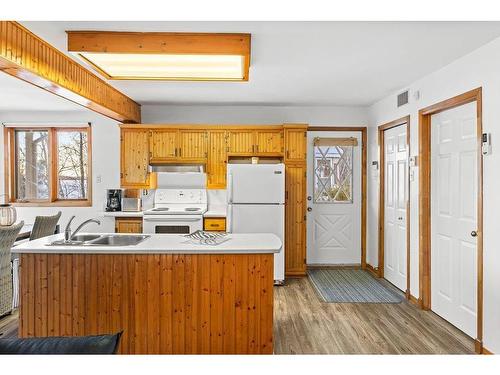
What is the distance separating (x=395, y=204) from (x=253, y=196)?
5.94 ft

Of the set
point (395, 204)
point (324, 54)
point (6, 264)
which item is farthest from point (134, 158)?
point (395, 204)

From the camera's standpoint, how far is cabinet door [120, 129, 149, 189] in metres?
5.21

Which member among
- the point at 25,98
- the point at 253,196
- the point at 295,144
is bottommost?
the point at 253,196

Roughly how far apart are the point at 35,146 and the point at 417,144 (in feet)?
18.2

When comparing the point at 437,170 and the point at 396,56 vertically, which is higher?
the point at 396,56

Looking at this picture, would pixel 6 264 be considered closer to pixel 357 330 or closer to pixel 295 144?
pixel 357 330

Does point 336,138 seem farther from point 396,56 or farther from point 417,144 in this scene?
point 396,56

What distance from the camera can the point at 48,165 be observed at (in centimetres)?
570

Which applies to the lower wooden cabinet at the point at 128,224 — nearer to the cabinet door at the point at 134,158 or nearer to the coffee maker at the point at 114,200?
the coffee maker at the point at 114,200

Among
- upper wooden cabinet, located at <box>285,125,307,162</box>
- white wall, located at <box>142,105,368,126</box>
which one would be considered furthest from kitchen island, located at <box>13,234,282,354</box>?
white wall, located at <box>142,105,368,126</box>

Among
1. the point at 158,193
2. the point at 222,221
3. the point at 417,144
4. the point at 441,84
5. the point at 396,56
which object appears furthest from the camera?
the point at 158,193

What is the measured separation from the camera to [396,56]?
10.4ft

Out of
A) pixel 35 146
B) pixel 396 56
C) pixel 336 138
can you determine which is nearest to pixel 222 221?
pixel 336 138

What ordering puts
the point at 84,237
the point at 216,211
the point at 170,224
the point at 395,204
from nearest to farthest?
1. the point at 84,237
2. the point at 395,204
3. the point at 170,224
4. the point at 216,211
